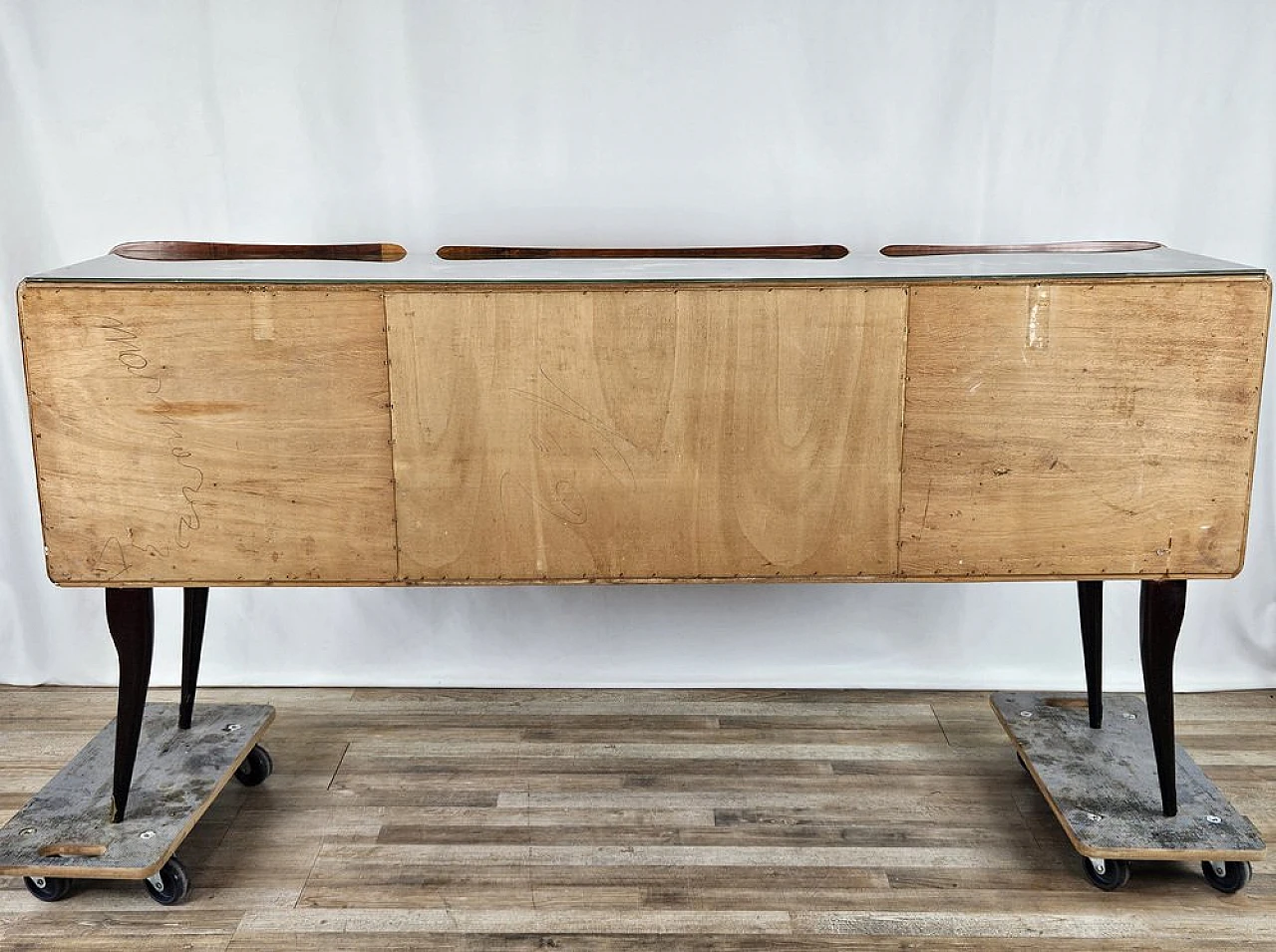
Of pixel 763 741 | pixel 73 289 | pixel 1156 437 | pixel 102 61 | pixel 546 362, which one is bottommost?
pixel 763 741

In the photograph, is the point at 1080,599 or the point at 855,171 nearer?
the point at 1080,599

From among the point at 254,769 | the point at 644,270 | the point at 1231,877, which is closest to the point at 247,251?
the point at 644,270

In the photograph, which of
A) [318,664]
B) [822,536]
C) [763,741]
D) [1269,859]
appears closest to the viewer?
[822,536]

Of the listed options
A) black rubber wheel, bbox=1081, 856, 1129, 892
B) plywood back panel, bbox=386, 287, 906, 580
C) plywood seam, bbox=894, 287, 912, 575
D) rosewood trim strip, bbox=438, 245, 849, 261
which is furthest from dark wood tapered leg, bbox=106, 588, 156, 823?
black rubber wheel, bbox=1081, 856, 1129, 892

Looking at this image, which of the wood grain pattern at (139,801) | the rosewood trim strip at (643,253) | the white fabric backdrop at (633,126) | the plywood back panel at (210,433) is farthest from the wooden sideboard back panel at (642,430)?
the white fabric backdrop at (633,126)

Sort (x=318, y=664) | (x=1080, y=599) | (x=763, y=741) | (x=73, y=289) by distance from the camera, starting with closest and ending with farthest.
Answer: (x=73, y=289) → (x=1080, y=599) → (x=763, y=741) → (x=318, y=664)

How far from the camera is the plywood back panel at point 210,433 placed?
1697 millimetres

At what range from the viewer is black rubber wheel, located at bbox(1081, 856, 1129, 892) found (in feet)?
6.29

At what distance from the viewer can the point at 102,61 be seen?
2.50 meters

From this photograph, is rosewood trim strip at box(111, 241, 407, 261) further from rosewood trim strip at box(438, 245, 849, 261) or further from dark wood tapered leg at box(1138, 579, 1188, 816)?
dark wood tapered leg at box(1138, 579, 1188, 816)

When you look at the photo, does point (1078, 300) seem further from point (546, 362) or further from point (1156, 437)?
point (546, 362)

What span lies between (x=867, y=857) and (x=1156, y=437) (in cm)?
84

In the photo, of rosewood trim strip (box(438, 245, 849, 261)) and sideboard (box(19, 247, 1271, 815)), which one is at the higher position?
rosewood trim strip (box(438, 245, 849, 261))

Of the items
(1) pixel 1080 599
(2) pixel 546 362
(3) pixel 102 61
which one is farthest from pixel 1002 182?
(3) pixel 102 61
